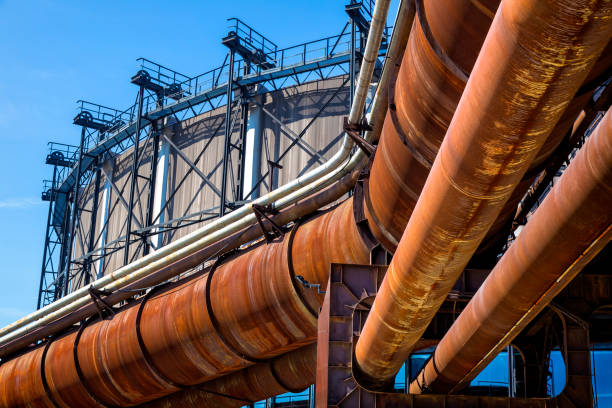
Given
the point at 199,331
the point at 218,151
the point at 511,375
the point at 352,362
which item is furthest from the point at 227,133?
the point at 352,362

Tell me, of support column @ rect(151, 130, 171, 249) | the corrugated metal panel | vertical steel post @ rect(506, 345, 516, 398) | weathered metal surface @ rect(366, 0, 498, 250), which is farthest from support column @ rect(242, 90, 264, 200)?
weathered metal surface @ rect(366, 0, 498, 250)

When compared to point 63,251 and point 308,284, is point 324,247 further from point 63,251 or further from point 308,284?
point 63,251

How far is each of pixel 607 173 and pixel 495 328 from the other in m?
2.83

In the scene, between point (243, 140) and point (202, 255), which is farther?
point (243, 140)

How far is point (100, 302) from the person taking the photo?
51.5ft

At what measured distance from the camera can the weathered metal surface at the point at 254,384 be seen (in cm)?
1309

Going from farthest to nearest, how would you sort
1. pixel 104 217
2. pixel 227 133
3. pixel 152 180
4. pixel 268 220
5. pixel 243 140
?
pixel 104 217
pixel 152 180
pixel 243 140
pixel 227 133
pixel 268 220

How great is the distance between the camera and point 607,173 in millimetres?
4484

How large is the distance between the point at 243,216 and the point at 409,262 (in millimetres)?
8211

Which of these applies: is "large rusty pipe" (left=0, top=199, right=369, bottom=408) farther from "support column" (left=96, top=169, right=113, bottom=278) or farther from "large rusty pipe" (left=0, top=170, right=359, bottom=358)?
"support column" (left=96, top=169, right=113, bottom=278)

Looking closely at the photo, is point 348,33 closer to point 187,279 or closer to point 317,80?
point 317,80

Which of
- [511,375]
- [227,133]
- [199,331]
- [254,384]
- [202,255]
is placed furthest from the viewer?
[227,133]

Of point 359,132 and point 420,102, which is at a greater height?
point 359,132

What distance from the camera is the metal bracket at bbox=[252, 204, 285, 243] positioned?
493 inches
